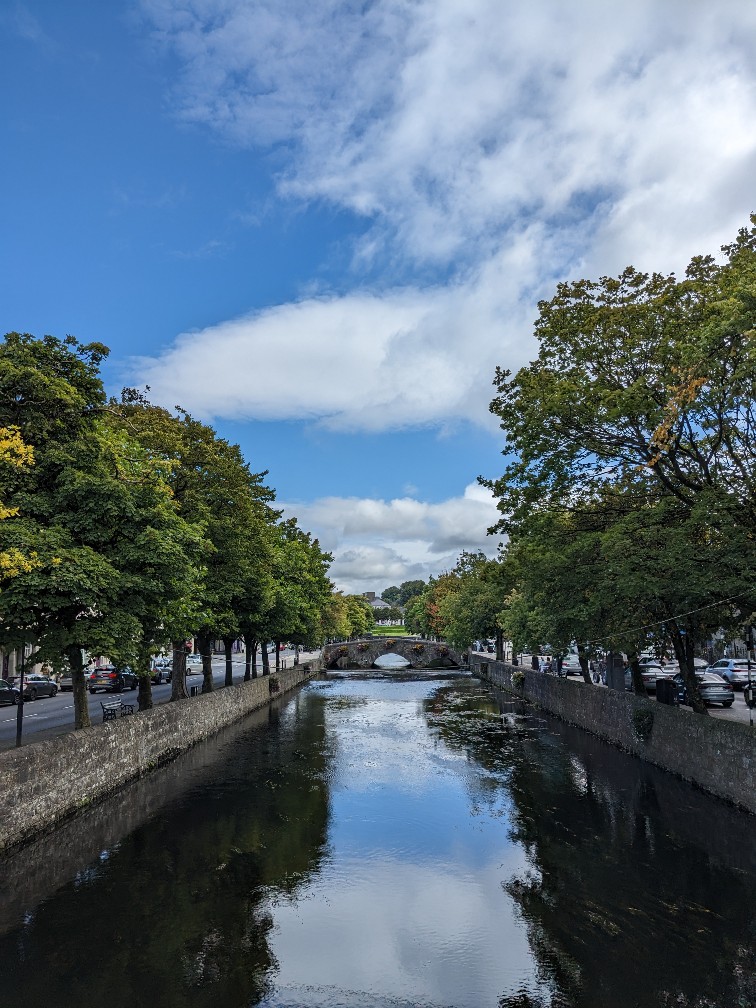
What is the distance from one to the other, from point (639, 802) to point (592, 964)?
10382 mm

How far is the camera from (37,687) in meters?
40.0

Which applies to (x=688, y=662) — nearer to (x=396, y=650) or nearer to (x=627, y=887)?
(x=627, y=887)

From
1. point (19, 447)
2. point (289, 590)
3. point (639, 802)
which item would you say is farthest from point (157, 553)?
point (289, 590)

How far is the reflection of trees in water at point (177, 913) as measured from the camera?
30.3 ft

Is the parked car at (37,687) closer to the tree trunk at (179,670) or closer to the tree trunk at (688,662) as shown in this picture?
the tree trunk at (179,670)

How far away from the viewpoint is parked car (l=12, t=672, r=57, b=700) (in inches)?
1516

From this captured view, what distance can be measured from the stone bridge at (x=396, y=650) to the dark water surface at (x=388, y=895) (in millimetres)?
76298

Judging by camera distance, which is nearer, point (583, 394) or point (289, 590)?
point (583, 394)

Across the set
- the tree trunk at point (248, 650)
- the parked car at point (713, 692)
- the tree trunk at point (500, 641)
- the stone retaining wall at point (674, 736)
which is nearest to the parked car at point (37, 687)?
the tree trunk at point (248, 650)

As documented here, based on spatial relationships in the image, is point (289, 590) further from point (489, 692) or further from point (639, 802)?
point (639, 802)

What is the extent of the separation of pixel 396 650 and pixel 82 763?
91070 mm

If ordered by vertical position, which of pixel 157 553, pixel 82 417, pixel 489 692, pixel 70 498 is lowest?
pixel 489 692

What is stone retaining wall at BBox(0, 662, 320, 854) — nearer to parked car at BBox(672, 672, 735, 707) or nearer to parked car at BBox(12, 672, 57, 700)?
parked car at BBox(12, 672, 57, 700)

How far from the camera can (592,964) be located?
985cm
